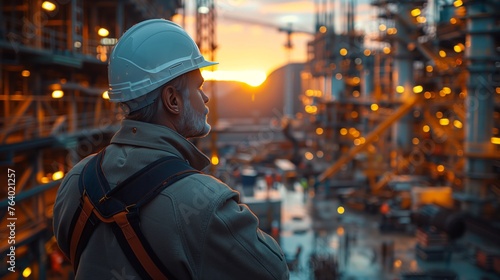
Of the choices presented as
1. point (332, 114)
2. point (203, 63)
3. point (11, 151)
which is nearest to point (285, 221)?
point (11, 151)

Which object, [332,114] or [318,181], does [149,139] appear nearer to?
[318,181]

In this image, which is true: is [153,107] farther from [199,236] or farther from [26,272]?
[26,272]

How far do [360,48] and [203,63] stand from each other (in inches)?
2134

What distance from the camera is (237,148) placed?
56.6 metres

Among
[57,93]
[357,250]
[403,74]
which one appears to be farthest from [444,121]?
[57,93]

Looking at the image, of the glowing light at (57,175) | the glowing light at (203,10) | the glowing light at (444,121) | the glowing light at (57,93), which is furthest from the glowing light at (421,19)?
the glowing light at (57,175)

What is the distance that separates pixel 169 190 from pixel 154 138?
30 cm

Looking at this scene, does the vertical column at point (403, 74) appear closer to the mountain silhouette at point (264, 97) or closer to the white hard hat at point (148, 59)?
the white hard hat at point (148, 59)

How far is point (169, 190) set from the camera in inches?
76.6

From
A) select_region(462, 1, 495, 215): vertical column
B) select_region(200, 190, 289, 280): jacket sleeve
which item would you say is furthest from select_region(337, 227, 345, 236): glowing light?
select_region(200, 190, 289, 280): jacket sleeve

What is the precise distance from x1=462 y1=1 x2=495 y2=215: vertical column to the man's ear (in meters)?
23.1

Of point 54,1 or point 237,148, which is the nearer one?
point 54,1

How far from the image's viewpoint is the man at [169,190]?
6.28 feet

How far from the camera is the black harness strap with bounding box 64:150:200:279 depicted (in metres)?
1.95
